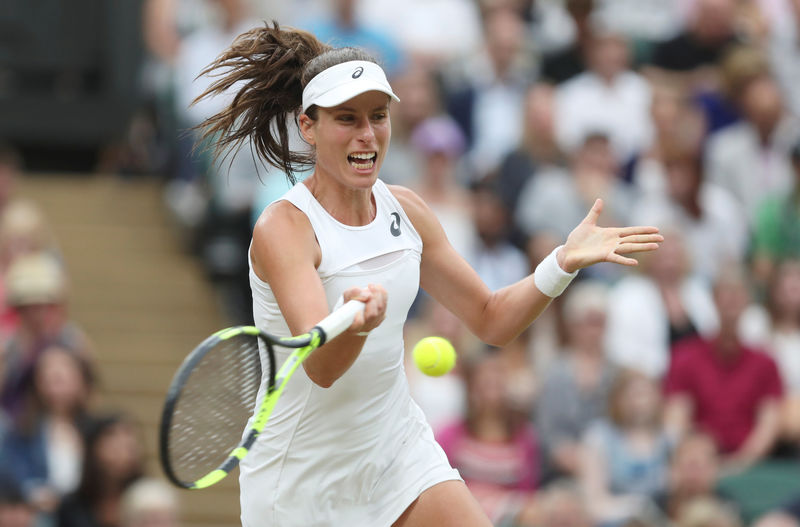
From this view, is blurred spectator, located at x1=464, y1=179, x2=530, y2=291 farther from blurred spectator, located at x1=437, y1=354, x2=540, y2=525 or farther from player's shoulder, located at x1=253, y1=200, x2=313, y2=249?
player's shoulder, located at x1=253, y1=200, x2=313, y2=249

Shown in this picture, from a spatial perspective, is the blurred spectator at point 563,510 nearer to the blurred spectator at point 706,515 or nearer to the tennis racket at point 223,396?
the blurred spectator at point 706,515

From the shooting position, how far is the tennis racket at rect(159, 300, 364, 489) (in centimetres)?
336

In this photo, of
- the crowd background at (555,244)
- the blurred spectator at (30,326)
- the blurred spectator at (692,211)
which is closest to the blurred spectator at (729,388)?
the crowd background at (555,244)

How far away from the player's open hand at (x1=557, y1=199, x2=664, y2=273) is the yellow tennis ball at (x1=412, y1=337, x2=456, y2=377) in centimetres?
44

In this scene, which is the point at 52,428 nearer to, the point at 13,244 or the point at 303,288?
the point at 13,244

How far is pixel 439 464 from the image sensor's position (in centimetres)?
425

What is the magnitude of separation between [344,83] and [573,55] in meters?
5.87

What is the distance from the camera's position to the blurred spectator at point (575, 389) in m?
7.37

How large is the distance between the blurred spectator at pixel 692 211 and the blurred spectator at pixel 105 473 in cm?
342

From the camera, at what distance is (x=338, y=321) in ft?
11.6

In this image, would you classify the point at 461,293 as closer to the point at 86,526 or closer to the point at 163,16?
the point at 86,526

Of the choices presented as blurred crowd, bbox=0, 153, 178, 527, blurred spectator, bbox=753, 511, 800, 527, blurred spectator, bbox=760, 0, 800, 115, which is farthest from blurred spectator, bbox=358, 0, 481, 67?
blurred spectator, bbox=753, 511, 800, 527

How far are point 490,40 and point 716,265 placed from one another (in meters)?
2.19

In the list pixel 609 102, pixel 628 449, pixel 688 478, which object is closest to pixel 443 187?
pixel 609 102
